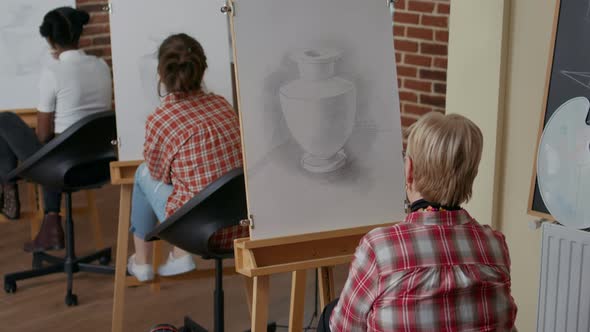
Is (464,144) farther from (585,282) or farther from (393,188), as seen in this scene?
(585,282)

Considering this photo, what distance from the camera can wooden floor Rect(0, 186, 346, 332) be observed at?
3689 mm

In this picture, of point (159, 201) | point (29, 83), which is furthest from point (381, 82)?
point (29, 83)

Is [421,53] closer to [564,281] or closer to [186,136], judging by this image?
[186,136]

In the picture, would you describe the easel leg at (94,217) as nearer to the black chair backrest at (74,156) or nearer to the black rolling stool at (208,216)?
the black chair backrest at (74,156)

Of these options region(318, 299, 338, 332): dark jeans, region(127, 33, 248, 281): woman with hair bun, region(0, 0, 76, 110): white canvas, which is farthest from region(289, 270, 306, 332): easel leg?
region(0, 0, 76, 110): white canvas

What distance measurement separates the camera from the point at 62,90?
392 cm

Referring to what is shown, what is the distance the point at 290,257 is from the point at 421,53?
2.42m

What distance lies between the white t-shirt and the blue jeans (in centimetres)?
69

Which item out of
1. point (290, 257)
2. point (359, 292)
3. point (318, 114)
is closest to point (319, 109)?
point (318, 114)

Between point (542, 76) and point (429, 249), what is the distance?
1247 millimetres

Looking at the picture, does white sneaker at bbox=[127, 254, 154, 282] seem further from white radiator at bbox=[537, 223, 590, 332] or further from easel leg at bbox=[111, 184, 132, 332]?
white radiator at bbox=[537, 223, 590, 332]

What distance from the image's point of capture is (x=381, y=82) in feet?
8.55

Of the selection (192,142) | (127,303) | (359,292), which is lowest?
(127,303)

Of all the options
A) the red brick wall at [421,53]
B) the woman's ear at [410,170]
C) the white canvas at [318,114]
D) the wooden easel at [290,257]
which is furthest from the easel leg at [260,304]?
the red brick wall at [421,53]
